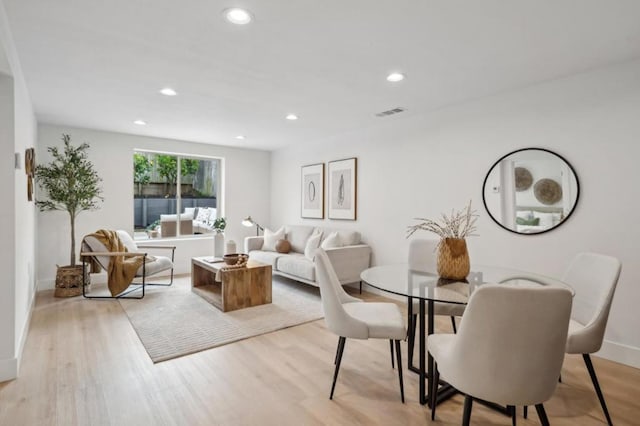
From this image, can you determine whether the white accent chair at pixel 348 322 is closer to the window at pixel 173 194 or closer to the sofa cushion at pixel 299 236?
the sofa cushion at pixel 299 236

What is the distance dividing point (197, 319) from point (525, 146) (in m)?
3.66

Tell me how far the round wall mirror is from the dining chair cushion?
66.5 inches

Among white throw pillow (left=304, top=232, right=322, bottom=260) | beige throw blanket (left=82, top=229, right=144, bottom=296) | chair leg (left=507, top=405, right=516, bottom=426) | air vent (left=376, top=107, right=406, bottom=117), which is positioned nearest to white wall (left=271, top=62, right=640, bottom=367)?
air vent (left=376, top=107, right=406, bottom=117)

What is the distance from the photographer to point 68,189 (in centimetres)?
436

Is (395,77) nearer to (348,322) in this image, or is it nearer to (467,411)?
(348,322)

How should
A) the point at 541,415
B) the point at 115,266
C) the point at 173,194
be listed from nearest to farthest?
the point at 541,415 < the point at 115,266 < the point at 173,194

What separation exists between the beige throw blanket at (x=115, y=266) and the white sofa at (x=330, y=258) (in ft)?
5.86

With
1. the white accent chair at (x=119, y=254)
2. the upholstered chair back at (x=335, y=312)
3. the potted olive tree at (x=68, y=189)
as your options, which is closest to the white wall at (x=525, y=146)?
the upholstered chair back at (x=335, y=312)

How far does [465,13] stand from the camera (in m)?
2.00

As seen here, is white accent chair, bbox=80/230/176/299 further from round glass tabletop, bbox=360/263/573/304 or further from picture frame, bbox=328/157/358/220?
round glass tabletop, bbox=360/263/573/304

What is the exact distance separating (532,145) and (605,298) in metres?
1.72

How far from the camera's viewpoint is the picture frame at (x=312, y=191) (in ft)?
18.4

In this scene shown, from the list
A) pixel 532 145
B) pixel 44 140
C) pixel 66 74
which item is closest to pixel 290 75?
pixel 66 74

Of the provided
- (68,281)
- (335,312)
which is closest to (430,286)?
(335,312)
